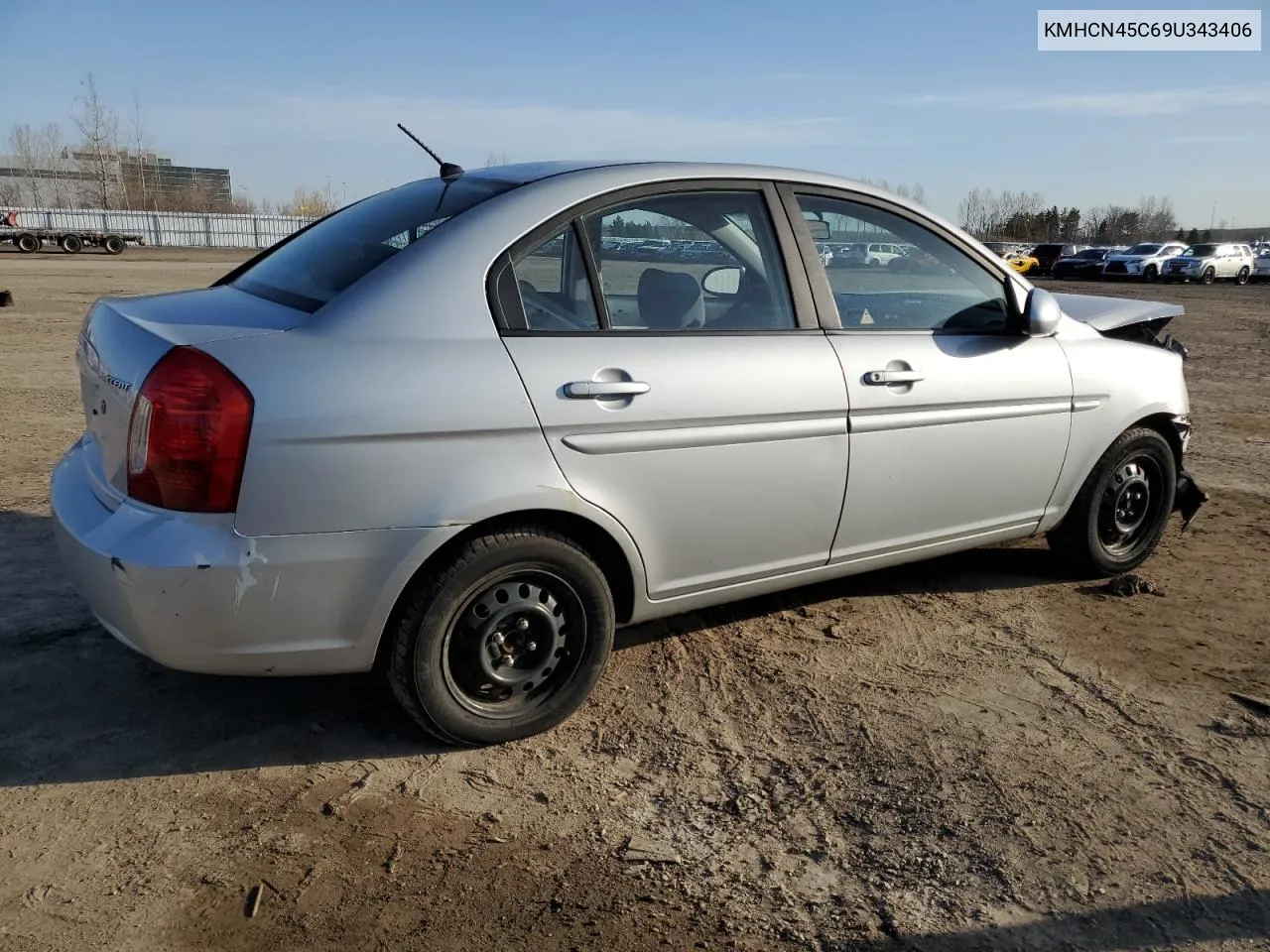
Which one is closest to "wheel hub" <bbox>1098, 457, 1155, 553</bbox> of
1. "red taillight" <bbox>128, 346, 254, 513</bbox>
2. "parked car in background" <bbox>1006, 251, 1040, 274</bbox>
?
"red taillight" <bbox>128, 346, 254, 513</bbox>

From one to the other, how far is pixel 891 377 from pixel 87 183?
91.8 meters

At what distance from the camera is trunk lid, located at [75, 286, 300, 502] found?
9.06ft

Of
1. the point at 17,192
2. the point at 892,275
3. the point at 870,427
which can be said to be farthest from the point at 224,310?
the point at 17,192

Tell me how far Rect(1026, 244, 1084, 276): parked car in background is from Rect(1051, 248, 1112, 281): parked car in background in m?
2.21

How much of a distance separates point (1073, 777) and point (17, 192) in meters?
93.9

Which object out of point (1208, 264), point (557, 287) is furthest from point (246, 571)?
point (1208, 264)

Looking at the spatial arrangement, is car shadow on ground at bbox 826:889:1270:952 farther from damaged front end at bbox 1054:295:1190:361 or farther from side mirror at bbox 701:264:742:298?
damaged front end at bbox 1054:295:1190:361

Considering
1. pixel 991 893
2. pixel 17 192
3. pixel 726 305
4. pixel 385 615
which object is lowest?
pixel 991 893

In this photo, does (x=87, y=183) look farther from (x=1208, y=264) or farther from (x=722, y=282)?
(x=722, y=282)

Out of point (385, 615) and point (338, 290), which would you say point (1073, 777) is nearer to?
point (385, 615)

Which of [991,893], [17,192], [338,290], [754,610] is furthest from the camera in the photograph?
[17,192]

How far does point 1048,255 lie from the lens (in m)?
48.1

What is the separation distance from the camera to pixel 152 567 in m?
2.62

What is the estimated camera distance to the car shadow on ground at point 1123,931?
233 cm
